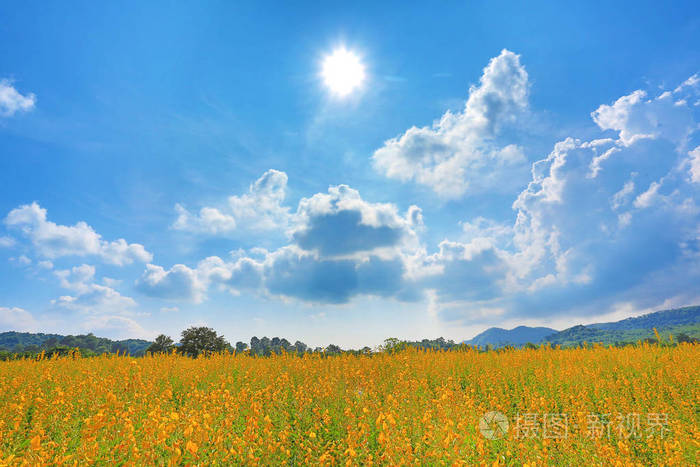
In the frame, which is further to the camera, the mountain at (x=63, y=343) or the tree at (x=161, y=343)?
the mountain at (x=63, y=343)

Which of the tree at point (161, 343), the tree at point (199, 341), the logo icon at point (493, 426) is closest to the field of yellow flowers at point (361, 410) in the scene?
the logo icon at point (493, 426)

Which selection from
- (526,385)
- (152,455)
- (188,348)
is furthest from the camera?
(188,348)

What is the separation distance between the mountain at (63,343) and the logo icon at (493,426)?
11.2 meters

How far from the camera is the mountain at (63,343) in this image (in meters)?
75.1

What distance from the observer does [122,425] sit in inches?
152

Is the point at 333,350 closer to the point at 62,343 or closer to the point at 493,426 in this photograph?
the point at 493,426

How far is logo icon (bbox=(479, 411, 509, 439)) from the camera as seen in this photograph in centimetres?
493

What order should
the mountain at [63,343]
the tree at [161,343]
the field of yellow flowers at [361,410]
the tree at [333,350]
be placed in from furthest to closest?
1. the mountain at [63,343]
2. the tree at [161,343]
3. the tree at [333,350]
4. the field of yellow flowers at [361,410]

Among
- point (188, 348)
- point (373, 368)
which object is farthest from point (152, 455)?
point (188, 348)

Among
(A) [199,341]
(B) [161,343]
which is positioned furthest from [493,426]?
(B) [161,343]

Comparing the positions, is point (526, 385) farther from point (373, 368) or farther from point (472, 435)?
point (472, 435)

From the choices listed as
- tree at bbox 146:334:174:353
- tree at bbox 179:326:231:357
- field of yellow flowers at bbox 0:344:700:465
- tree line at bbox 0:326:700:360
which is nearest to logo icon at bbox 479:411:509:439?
field of yellow flowers at bbox 0:344:700:465

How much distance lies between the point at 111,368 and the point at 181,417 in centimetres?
563

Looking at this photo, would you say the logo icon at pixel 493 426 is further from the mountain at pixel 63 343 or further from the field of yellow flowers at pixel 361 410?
the mountain at pixel 63 343
